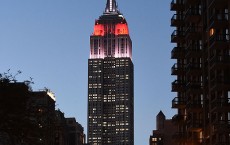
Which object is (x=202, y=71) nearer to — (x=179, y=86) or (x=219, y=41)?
(x=179, y=86)

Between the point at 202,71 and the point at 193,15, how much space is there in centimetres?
652

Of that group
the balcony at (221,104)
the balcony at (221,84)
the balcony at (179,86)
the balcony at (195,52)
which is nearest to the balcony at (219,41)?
the balcony at (221,84)

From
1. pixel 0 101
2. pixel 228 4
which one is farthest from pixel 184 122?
pixel 0 101

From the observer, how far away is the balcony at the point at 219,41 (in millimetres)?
73062

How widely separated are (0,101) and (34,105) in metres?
5.68

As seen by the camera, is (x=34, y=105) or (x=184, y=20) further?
(x=184, y=20)

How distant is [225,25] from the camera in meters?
73.7

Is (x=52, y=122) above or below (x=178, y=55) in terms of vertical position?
below

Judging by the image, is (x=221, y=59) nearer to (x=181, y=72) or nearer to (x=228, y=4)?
(x=228, y=4)

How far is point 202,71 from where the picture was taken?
83.9m

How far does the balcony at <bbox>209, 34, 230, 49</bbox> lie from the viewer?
240 feet

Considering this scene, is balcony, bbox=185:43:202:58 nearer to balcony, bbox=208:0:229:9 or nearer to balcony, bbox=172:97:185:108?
balcony, bbox=172:97:185:108

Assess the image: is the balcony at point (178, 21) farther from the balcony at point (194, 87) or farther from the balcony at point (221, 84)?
the balcony at point (221, 84)

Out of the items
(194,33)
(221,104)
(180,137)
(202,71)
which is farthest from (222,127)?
(180,137)
